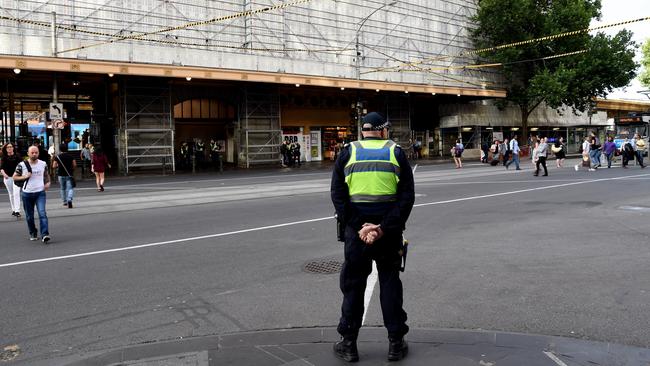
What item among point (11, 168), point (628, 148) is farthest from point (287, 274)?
point (628, 148)

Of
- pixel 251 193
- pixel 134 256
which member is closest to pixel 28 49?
pixel 251 193

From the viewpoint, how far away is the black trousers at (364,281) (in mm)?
3932

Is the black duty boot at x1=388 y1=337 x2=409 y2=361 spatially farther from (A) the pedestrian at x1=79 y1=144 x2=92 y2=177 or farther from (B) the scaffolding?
(A) the pedestrian at x1=79 y1=144 x2=92 y2=177

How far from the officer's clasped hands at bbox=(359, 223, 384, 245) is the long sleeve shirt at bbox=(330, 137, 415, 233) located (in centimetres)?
5

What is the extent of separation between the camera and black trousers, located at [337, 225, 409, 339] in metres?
3.93

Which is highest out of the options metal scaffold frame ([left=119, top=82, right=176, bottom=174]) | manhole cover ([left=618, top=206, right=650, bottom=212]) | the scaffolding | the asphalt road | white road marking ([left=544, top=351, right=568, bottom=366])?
the scaffolding

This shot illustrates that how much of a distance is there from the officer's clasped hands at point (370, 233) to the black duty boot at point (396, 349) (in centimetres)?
75

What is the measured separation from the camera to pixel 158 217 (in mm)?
11375

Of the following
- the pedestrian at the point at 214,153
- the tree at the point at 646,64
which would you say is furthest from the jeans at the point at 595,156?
the tree at the point at 646,64

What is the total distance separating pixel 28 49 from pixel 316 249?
73.3 feet

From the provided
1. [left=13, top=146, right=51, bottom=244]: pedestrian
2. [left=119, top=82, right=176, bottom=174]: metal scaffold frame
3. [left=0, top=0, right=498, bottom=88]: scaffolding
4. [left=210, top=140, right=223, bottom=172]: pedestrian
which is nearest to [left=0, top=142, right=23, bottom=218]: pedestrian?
[left=13, top=146, right=51, bottom=244]: pedestrian

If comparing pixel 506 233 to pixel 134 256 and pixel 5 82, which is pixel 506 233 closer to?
pixel 134 256

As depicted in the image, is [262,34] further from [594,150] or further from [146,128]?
[594,150]

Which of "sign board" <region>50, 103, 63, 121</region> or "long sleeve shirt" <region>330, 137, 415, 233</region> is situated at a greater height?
"sign board" <region>50, 103, 63, 121</region>
